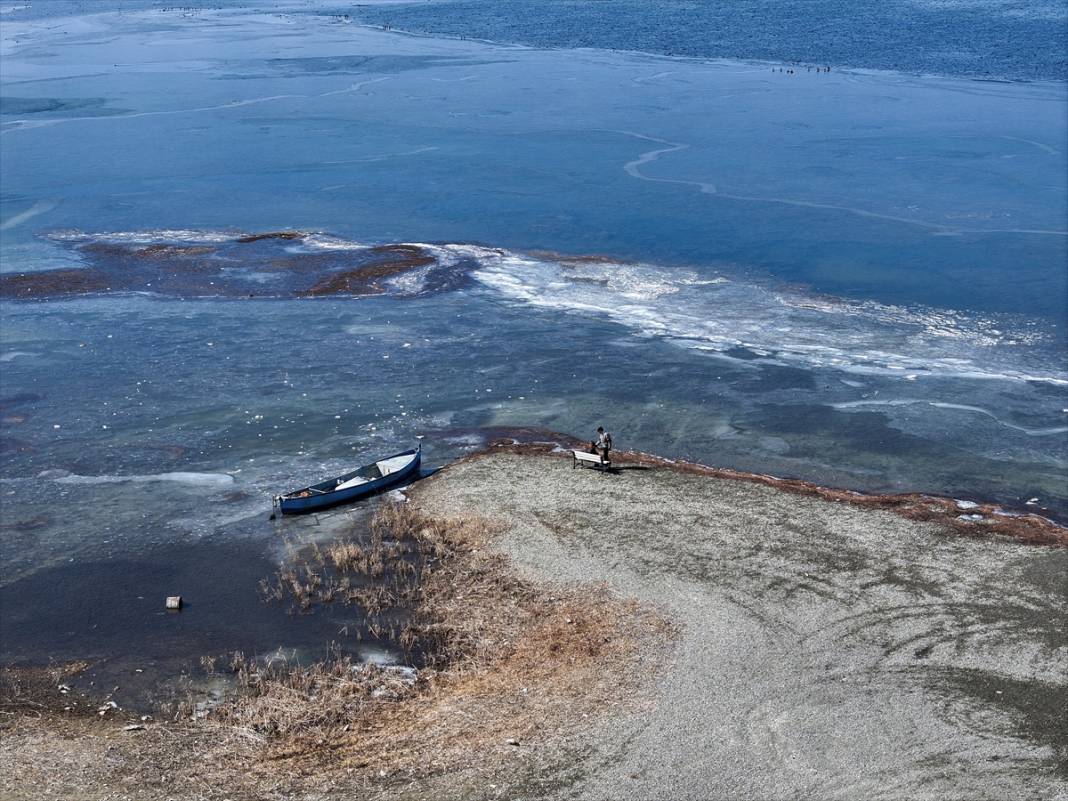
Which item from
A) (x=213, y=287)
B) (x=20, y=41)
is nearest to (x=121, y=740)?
(x=213, y=287)

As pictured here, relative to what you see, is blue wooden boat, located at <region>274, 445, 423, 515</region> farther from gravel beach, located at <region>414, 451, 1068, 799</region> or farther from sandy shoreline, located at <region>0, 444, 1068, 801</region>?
sandy shoreline, located at <region>0, 444, 1068, 801</region>

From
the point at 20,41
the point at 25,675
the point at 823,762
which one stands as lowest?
the point at 25,675

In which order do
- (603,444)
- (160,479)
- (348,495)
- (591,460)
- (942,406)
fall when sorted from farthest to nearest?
(942,406) < (160,479) < (591,460) < (603,444) < (348,495)

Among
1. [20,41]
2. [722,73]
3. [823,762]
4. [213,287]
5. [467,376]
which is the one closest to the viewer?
[823,762]

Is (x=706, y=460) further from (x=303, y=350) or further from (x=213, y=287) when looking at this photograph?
(x=213, y=287)

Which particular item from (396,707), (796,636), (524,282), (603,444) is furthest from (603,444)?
(524,282)

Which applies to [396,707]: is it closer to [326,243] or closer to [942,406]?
[942,406]
